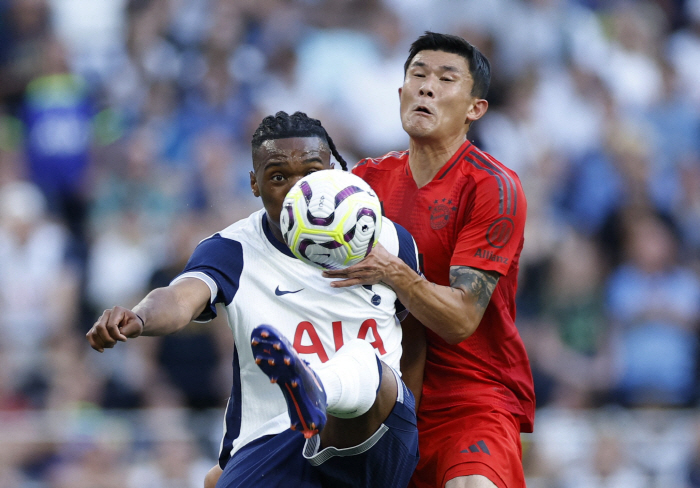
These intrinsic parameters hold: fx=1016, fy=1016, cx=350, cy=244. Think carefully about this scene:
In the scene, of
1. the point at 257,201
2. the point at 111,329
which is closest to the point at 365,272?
the point at 111,329

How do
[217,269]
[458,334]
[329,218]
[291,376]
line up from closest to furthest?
1. [291,376]
2. [329,218]
3. [217,269]
4. [458,334]

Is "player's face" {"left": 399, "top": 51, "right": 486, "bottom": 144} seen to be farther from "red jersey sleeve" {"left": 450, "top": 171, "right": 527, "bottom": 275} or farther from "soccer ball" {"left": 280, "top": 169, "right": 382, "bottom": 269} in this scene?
"soccer ball" {"left": 280, "top": 169, "right": 382, "bottom": 269}

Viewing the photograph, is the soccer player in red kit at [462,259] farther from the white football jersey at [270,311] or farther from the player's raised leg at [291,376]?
the player's raised leg at [291,376]

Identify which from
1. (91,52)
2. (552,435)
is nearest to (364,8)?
(91,52)

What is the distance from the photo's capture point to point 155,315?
11.2 ft

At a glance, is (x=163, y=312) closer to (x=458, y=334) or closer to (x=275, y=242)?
(x=275, y=242)

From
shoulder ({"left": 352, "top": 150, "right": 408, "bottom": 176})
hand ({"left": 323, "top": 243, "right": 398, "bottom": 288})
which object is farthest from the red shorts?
shoulder ({"left": 352, "top": 150, "right": 408, "bottom": 176})

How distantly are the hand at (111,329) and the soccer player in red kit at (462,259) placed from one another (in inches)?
57.3

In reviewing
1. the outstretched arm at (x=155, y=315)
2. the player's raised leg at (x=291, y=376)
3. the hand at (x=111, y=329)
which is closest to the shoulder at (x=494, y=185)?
the outstretched arm at (x=155, y=315)

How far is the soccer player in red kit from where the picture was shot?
4344 mm

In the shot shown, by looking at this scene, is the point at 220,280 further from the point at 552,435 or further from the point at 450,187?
the point at 552,435

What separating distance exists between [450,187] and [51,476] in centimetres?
398

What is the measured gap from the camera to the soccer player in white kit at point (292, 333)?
11.9ft

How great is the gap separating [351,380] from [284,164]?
0.94 meters
